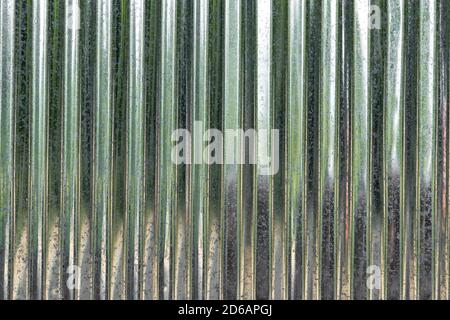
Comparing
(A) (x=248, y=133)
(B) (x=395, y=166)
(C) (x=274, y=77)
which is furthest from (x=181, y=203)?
(B) (x=395, y=166)

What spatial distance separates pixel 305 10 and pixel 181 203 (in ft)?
2.93

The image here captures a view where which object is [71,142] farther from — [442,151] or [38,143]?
[442,151]

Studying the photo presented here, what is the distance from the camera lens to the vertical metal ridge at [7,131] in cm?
279

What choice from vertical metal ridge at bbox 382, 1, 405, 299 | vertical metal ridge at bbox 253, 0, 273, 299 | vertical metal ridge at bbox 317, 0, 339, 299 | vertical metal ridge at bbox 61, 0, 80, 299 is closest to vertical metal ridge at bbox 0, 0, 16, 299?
vertical metal ridge at bbox 61, 0, 80, 299

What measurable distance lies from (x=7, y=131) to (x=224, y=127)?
0.85 meters

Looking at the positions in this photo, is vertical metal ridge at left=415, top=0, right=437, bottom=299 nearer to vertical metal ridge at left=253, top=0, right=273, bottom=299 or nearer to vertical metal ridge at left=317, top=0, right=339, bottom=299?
vertical metal ridge at left=317, top=0, right=339, bottom=299

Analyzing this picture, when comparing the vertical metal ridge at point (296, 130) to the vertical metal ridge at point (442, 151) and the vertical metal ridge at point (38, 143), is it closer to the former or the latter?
the vertical metal ridge at point (442, 151)

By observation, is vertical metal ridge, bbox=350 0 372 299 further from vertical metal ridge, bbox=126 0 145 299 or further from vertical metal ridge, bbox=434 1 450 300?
vertical metal ridge, bbox=126 0 145 299

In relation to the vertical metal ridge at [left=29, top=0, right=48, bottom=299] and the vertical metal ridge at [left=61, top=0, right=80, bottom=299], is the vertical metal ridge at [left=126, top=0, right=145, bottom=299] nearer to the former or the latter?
the vertical metal ridge at [left=61, top=0, right=80, bottom=299]

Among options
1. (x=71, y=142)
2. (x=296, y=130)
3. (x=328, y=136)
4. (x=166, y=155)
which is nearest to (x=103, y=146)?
(x=71, y=142)

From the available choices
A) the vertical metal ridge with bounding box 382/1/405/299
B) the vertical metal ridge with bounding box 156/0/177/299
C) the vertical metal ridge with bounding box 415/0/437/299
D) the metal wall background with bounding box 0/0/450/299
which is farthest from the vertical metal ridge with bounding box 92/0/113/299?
the vertical metal ridge with bounding box 415/0/437/299

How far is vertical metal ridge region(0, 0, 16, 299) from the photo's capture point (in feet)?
9.15

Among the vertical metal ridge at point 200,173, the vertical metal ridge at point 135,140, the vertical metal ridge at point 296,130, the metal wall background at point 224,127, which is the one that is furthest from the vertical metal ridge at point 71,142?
the vertical metal ridge at point 296,130

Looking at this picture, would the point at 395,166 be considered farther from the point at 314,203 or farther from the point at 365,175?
the point at 314,203
